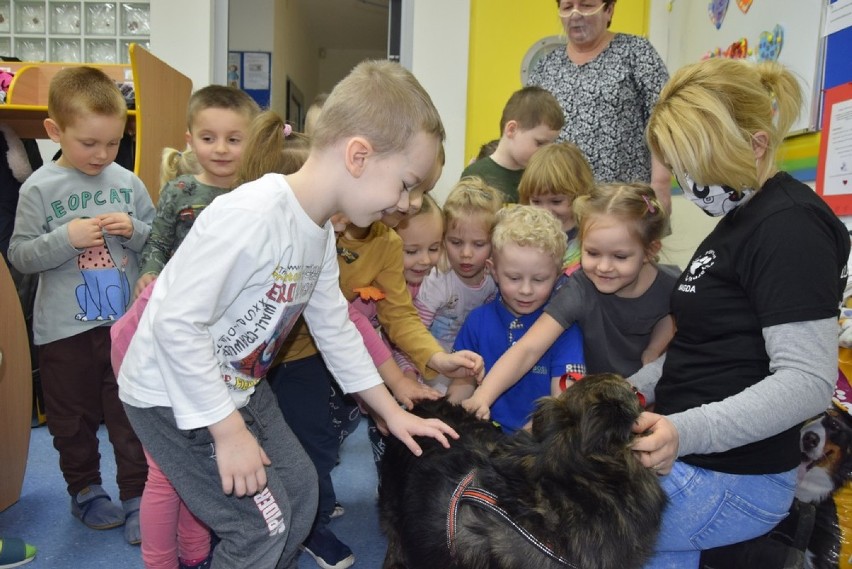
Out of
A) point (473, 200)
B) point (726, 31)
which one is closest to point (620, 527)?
point (473, 200)

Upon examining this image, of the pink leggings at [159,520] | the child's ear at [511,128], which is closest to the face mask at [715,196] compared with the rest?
the child's ear at [511,128]

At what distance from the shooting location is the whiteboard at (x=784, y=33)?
2568 millimetres

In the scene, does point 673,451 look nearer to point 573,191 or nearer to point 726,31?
point 573,191

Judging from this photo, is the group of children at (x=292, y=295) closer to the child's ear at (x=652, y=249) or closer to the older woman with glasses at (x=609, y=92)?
the child's ear at (x=652, y=249)

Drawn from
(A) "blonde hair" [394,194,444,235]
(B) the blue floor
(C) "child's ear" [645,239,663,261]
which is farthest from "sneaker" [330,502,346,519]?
(C) "child's ear" [645,239,663,261]

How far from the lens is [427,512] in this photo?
4.43 ft

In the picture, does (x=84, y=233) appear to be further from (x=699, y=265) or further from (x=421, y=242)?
(x=699, y=265)

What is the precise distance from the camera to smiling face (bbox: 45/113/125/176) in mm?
2121

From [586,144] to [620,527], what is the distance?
71.2 inches

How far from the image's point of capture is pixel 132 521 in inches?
82.4

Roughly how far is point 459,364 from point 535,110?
3.85ft

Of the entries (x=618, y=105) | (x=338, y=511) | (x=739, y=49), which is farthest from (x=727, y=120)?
(x=739, y=49)

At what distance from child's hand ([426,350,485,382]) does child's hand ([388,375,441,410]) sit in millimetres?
79

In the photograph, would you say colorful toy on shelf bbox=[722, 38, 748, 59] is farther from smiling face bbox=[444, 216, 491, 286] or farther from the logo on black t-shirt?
the logo on black t-shirt
